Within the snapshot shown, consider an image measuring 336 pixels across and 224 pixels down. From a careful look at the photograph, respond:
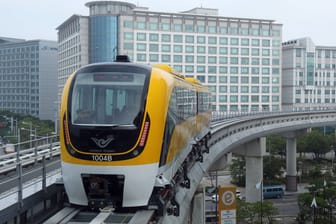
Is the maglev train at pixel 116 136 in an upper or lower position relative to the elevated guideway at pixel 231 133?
upper

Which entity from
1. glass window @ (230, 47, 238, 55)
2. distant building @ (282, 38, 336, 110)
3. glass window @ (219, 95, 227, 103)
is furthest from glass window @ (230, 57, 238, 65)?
distant building @ (282, 38, 336, 110)

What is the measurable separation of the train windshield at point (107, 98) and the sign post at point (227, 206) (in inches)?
369

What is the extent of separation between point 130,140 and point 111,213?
138 cm

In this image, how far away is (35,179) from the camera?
10.1 meters

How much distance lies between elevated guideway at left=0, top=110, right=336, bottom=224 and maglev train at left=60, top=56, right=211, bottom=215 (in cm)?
57

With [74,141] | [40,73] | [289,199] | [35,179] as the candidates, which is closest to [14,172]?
[35,179]

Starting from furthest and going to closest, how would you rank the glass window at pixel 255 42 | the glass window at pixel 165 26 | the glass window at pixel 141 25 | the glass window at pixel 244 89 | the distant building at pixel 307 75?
the distant building at pixel 307 75 < the glass window at pixel 255 42 < the glass window at pixel 244 89 < the glass window at pixel 165 26 < the glass window at pixel 141 25

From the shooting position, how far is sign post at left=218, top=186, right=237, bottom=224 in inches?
661

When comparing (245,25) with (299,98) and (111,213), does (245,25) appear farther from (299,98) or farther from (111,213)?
(111,213)

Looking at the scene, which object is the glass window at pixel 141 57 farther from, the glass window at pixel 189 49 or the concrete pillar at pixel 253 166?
the concrete pillar at pixel 253 166

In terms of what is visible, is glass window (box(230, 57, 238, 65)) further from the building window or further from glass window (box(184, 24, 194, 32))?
the building window

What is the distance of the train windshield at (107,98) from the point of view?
27.5 ft

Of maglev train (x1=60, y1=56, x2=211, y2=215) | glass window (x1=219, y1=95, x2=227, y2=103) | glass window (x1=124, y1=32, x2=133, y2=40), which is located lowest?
maglev train (x1=60, y1=56, x2=211, y2=215)

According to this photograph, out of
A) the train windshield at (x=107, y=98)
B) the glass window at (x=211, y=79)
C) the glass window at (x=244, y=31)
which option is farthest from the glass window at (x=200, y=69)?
the train windshield at (x=107, y=98)
